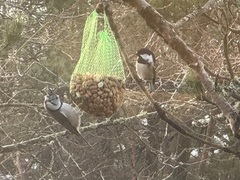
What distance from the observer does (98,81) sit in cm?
169

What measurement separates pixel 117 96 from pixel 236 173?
363cm

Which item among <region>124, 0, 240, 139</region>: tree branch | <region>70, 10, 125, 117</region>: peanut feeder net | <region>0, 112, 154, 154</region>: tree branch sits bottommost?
<region>0, 112, 154, 154</region>: tree branch

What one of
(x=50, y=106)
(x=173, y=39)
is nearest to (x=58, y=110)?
(x=50, y=106)

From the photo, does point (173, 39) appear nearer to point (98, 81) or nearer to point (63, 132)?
point (98, 81)

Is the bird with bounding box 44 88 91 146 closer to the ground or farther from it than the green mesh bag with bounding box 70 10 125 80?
closer to the ground

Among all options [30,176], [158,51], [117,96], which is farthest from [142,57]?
[30,176]

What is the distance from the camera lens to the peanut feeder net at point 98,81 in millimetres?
1673

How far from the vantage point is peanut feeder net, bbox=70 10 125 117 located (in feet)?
5.49

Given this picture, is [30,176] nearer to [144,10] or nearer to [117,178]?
[117,178]

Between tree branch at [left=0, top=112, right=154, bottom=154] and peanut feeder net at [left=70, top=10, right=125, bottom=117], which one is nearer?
peanut feeder net at [left=70, top=10, right=125, bottom=117]

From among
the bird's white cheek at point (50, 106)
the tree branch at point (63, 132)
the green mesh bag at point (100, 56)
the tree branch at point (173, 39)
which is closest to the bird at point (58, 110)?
the bird's white cheek at point (50, 106)

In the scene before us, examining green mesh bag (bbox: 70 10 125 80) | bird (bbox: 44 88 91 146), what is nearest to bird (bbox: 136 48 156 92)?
green mesh bag (bbox: 70 10 125 80)

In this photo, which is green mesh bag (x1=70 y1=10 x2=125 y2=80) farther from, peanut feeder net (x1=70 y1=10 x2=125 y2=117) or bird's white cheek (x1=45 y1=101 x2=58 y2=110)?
bird's white cheek (x1=45 y1=101 x2=58 y2=110)

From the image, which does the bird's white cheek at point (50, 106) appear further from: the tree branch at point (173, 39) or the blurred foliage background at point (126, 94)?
the blurred foliage background at point (126, 94)
